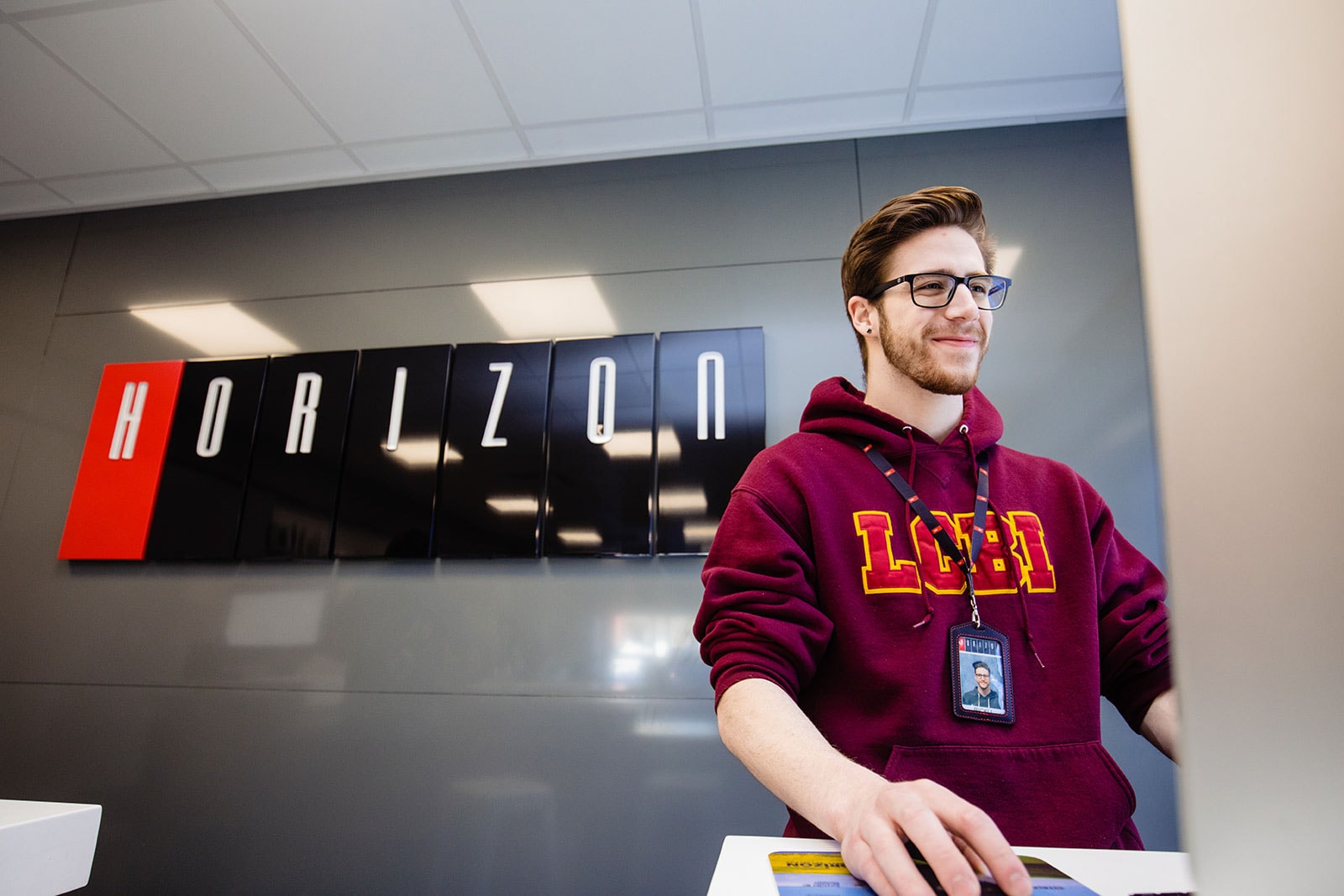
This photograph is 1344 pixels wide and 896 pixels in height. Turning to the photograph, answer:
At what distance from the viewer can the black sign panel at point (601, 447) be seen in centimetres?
216

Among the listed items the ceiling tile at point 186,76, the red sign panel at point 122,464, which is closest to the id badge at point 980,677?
the ceiling tile at point 186,76

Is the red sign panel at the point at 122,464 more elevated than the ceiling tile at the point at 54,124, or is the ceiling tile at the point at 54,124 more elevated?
the ceiling tile at the point at 54,124

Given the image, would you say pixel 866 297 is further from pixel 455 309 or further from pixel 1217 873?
pixel 455 309

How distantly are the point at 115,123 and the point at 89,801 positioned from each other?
2.39 metres

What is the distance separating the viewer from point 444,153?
8.32 ft

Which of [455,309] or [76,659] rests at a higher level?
[455,309]

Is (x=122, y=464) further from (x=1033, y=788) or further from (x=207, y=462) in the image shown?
(x=1033, y=788)

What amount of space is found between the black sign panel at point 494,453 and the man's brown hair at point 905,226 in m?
1.30

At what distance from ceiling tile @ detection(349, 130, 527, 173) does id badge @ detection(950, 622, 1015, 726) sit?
2323 millimetres

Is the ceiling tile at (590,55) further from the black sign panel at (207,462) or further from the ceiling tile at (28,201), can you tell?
the ceiling tile at (28,201)

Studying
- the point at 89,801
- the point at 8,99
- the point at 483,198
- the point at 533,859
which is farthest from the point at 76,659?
the point at 483,198

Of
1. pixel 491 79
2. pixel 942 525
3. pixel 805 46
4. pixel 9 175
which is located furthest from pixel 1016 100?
pixel 9 175

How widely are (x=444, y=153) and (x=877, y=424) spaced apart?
7.13ft

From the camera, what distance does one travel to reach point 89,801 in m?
2.19
